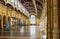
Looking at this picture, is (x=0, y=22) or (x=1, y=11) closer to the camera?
(x=1, y=11)

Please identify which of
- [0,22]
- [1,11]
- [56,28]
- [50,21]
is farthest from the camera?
[0,22]

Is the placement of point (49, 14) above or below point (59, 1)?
below

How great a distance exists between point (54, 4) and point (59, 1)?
0.11 metres

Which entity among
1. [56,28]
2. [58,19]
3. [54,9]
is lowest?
[56,28]

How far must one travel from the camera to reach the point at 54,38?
9.20 feet

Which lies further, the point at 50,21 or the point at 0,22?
the point at 0,22

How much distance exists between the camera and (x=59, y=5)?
2770mm

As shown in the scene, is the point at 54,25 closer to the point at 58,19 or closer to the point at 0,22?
the point at 58,19

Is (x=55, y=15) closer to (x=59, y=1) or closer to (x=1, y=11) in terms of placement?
(x=59, y=1)

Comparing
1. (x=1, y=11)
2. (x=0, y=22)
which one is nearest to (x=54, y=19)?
(x=1, y=11)

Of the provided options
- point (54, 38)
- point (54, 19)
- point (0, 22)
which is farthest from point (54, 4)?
point (0, 22)

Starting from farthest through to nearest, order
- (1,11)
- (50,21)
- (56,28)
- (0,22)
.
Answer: (0,22) < (1,11) < (50,21) < (56,28)

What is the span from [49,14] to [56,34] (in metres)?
0.61

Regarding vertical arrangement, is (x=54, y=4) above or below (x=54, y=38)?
above
